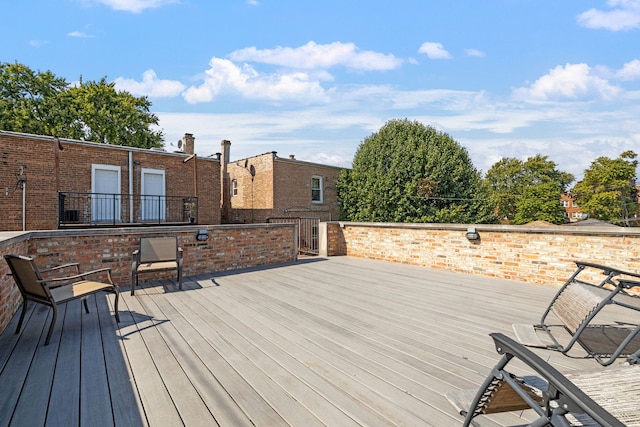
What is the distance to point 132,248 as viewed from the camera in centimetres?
616

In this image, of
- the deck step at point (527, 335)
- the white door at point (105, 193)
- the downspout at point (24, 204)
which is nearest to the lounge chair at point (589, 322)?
the deck step at point (527, 335)

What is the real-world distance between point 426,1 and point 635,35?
5.69m

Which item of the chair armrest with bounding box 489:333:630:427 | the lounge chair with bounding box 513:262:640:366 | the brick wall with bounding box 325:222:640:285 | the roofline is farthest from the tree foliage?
the chair armrest with bounding box 489:333:630:427


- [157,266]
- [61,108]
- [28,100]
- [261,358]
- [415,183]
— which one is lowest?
[261,358]

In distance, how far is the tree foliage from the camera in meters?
20.2

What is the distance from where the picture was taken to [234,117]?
16516 mm

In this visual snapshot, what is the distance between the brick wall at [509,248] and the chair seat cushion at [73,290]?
6.65m

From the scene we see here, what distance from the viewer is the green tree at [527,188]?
35.0 m

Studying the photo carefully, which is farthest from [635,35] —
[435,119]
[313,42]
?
[435,119]

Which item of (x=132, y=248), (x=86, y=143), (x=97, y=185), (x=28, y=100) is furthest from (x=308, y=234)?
(x=28, y=100)

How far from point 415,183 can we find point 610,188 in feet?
92.2

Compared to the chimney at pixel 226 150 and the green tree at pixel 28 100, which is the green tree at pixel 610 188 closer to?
the chimney at pixel 226 150

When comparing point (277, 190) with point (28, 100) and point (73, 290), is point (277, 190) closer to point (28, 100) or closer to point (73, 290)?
point (73, 290)

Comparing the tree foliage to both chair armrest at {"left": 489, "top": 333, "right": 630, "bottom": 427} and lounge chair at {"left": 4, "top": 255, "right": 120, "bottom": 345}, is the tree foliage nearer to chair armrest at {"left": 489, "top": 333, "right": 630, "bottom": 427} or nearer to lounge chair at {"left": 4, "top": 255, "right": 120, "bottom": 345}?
lounge chair at {"left": 4, "top": 255, "right": 120, "bottom": 345}
